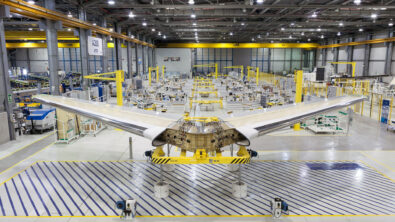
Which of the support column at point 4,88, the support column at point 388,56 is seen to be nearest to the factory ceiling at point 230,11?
the support column at point 388,56

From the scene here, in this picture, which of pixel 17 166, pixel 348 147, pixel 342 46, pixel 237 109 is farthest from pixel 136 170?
pixel 342 46

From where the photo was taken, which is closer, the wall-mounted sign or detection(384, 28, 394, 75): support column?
the wall-mounted sign

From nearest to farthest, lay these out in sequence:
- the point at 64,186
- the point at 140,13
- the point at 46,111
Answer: the point at 64,186
the point at 46,111
the point at 140,13

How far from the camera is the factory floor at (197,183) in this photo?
772 cm

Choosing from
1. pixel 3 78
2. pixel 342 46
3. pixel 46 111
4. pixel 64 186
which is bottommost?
pixel 64 186

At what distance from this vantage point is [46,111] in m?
16.6

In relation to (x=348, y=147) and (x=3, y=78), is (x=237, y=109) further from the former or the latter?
(x=3, y=78)

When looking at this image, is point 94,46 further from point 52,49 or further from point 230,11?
point 230,11

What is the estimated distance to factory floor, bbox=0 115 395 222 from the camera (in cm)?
772

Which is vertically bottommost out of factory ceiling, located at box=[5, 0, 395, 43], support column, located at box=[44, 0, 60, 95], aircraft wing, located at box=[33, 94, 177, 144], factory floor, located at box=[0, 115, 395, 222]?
factory floor, located at box=[0, 115, 395, 222]

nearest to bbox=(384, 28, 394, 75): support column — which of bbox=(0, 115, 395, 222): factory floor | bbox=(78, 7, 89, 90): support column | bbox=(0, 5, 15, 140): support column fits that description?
bbox=(0, 115, 395, 222): factory floor

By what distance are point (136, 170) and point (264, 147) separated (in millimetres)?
6702

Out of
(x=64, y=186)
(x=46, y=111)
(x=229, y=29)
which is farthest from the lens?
(x=229, y=29)

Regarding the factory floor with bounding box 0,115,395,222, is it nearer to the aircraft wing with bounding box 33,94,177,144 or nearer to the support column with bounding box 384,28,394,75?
the aircraft wing with bounding box 33,94,177,144
